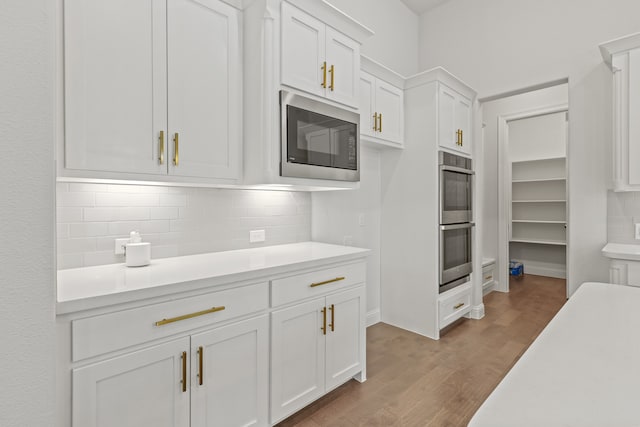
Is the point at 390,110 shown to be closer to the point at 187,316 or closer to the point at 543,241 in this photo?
the point at 187,316

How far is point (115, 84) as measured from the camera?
145 cm

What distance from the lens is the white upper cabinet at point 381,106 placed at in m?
2.76

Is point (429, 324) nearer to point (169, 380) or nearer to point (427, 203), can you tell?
point (427, 203)

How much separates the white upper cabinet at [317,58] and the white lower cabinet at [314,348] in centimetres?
129

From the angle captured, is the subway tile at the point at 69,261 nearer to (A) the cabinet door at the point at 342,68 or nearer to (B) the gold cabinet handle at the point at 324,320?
(B) the gold cabinet handle at the point at 324,320

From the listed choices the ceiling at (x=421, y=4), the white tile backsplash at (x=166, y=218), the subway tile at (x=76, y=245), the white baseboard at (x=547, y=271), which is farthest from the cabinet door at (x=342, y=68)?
the white baseboard at (x=547, y=271)

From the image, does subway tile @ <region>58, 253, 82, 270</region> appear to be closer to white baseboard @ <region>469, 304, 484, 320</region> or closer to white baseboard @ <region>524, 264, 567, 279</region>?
white baseboard @ <region>469, 304, 484, 320</region>

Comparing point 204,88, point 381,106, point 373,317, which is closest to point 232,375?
point 204,88

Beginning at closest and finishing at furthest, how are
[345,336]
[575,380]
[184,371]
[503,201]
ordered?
[575,380] < [184,371] < [345,336] < [503,201]

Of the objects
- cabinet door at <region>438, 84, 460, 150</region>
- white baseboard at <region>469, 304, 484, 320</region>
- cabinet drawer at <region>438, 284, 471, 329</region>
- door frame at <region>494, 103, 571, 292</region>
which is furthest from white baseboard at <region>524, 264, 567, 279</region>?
cabinet door at <region>438, 84, 460, 150</region>

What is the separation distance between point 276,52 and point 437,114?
5.64 ft

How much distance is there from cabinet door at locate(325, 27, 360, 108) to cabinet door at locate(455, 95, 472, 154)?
1.46 m

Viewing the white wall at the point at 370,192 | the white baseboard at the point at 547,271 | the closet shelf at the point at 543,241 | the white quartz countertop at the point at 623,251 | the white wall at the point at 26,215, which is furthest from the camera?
the white baseboard at the point at 547,271

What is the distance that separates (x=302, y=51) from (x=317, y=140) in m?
0.52
